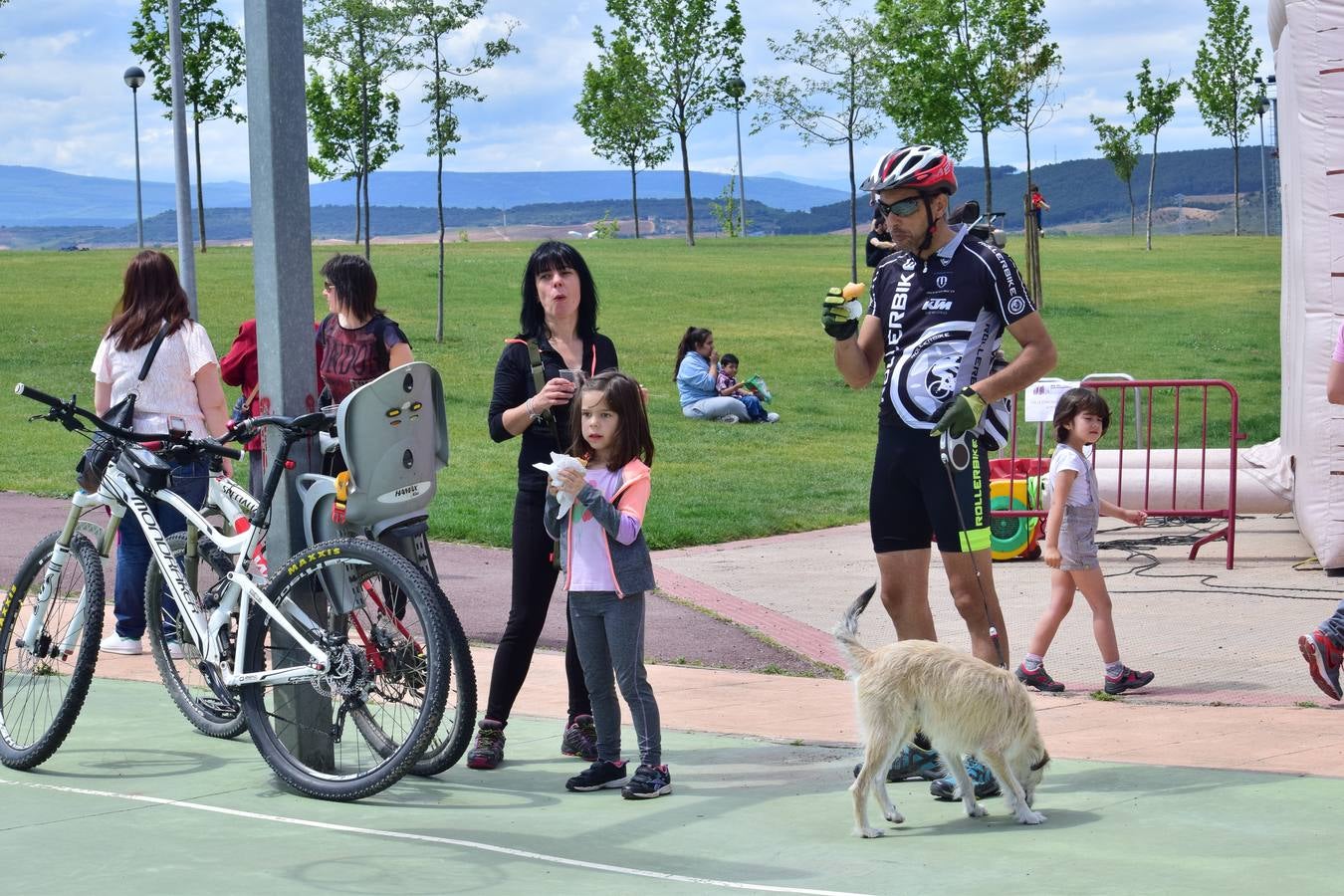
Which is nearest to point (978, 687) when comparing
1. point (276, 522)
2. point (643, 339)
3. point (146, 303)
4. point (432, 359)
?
point (276, 522)

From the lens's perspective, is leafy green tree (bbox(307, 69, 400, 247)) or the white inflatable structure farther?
leafy green tree (bbox(307, 69, 400, 247))

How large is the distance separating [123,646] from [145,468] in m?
2.80

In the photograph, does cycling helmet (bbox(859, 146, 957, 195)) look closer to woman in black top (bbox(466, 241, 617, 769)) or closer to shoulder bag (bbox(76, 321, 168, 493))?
woman in black top (bbox(466, 241, 617, 769))

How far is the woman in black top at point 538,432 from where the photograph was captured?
625cm

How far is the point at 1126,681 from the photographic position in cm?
770

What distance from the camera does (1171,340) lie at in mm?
32875

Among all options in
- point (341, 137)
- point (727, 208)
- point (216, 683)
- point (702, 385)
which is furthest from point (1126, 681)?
point (727, 208)

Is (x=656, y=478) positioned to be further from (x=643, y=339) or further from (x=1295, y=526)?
(x=643, y=339)

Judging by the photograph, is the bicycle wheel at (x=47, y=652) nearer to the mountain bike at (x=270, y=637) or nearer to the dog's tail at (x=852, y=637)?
the mountain bike at (x=270, y=637)

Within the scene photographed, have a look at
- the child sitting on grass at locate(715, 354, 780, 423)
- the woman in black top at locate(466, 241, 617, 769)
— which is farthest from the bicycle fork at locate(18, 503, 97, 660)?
the child sitting on grass at locate(715, 354, 780, 423)

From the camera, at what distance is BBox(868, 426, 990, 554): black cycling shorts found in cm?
572

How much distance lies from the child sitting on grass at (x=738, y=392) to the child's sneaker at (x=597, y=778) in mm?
16389

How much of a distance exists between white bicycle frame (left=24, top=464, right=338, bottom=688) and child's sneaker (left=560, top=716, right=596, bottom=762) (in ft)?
4.06

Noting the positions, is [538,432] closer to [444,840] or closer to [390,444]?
[390,444]
